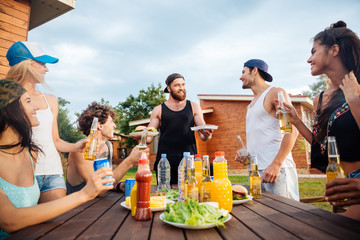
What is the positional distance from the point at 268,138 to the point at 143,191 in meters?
2.04

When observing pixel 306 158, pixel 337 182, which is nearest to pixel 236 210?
pixel 337 182

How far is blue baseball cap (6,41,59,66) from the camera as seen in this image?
2047mm

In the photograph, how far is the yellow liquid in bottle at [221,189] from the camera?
1.58 metres

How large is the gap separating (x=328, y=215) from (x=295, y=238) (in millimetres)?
577

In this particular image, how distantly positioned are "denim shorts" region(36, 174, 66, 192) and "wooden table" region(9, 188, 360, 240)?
698 mm

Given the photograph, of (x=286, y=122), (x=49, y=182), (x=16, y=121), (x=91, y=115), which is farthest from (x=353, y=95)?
(x=91, y=115)

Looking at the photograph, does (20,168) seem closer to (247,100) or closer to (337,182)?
(337,182)

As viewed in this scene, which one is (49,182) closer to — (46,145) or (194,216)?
(46,145)

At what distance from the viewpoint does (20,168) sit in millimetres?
1432

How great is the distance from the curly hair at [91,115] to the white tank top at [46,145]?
871mm

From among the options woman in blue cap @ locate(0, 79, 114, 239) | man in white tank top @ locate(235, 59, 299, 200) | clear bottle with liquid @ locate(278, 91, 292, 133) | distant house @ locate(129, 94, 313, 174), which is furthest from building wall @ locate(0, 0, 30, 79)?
distant house @ locate(129, 94, 313, 174)

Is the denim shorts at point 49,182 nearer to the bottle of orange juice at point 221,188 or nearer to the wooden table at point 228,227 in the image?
the wooden table at point 228,227

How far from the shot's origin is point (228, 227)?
128 cm

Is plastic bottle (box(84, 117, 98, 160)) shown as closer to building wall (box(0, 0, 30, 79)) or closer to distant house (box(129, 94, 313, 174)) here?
building wall (box(0, 0, 30, 79))
